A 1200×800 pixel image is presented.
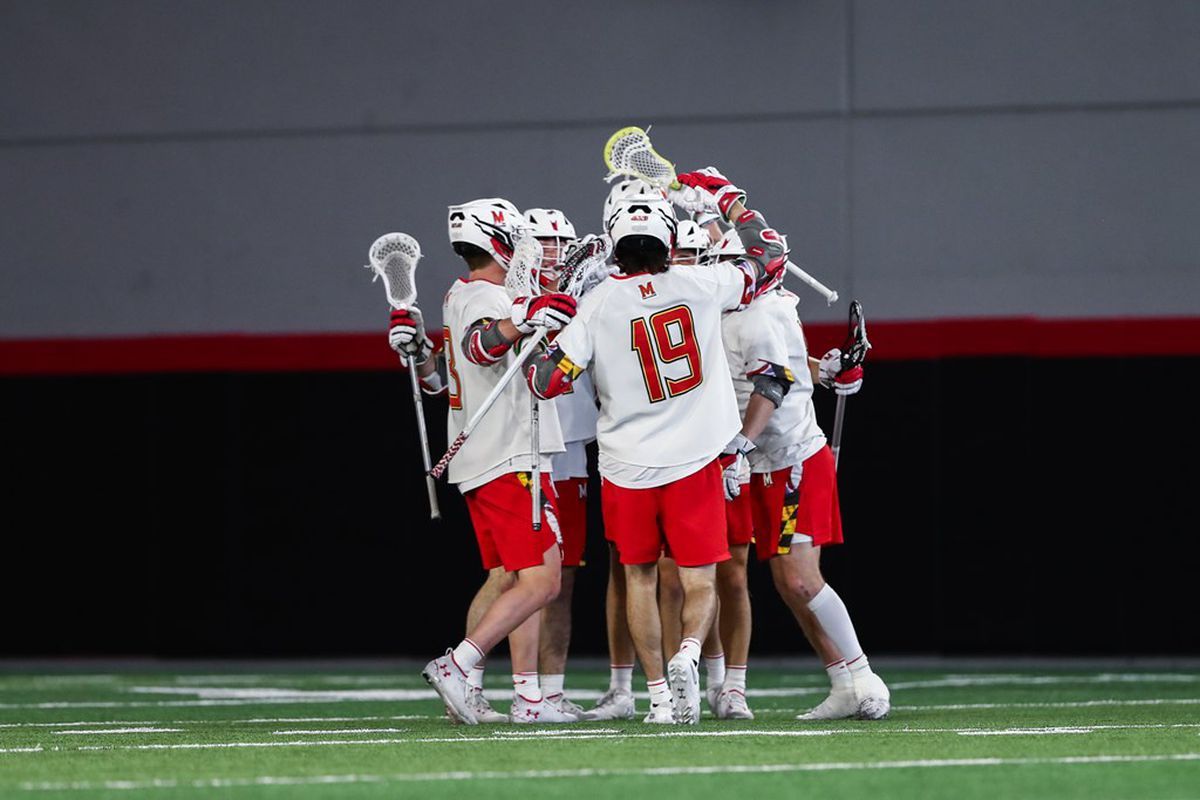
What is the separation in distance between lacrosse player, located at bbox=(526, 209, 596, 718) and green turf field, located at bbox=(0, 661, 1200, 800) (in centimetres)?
55

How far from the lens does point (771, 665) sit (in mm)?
12945

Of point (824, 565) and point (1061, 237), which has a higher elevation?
point (1061, 237)

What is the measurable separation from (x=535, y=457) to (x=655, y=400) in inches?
22.3

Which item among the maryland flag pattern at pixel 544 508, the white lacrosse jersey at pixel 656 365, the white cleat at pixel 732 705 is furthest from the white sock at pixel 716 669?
the white lacrosse jersey at pixel 656 365

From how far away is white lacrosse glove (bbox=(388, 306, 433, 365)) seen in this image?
788 cm

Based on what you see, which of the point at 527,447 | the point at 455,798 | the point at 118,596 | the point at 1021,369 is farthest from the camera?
the point at 118,596

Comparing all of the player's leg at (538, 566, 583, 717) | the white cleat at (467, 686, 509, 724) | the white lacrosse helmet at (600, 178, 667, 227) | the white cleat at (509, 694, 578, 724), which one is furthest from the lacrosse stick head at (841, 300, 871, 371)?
the white cleat at (467, 686, 509, 724)

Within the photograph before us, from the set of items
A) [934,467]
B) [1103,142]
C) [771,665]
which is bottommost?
[771,665]

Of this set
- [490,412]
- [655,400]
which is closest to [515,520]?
[490,412]

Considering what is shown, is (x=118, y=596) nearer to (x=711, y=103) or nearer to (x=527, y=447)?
(x=711, y=103)

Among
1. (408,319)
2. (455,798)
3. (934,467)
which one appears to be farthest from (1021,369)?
(455,798)

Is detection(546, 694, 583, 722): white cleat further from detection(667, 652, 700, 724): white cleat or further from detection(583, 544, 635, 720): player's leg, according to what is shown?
detection(667, 652, 700, 724): white cleat

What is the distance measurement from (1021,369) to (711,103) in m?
2.71

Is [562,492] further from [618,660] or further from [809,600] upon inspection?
[809,600]
